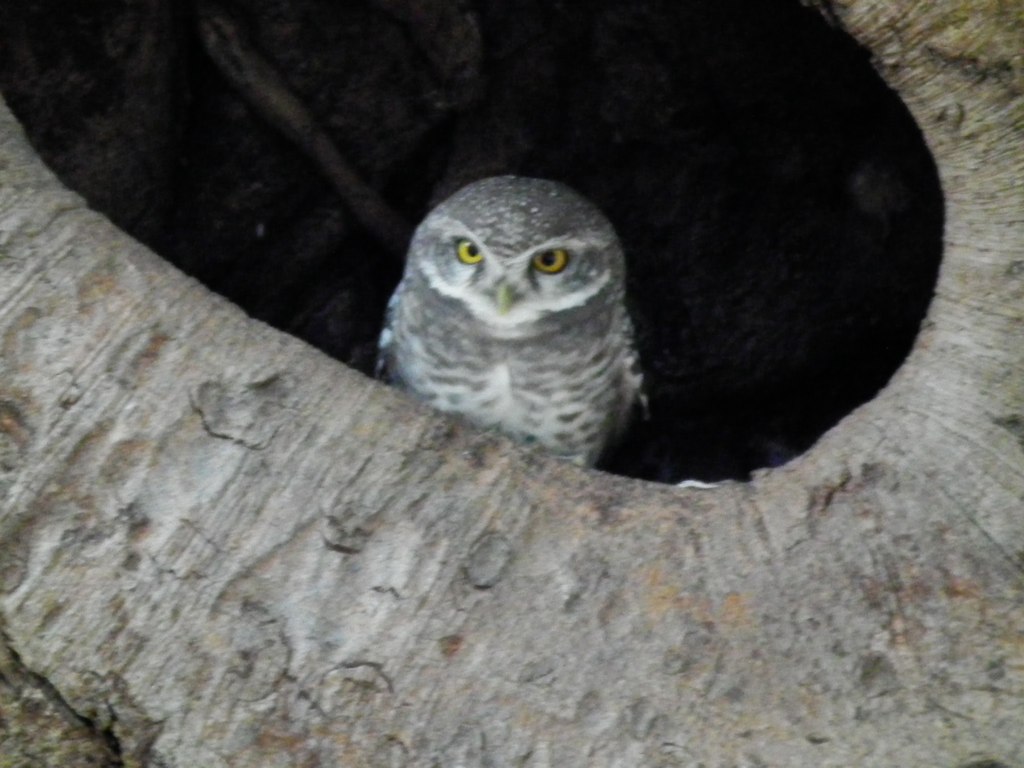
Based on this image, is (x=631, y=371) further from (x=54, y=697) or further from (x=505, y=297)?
(x=54, y=697)

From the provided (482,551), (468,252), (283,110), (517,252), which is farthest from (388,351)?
(482,551)

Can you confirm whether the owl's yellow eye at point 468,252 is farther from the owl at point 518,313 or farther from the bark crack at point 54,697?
the bark crack at point 54,697

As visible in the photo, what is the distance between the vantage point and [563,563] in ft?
6.61

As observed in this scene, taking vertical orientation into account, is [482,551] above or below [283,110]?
above

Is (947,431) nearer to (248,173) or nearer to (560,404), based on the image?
(560,404)

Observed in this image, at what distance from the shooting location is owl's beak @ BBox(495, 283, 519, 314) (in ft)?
9.09

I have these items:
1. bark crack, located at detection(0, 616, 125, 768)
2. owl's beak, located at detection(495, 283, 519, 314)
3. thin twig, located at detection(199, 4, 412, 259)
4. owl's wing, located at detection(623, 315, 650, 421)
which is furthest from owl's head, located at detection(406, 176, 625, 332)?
bark crack, located at detection(0, 616, 125, 768)

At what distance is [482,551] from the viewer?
201cm

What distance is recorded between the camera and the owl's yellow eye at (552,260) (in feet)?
9.21

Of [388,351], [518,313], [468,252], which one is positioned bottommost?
[388,351]

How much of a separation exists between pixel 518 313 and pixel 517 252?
0.15 meters

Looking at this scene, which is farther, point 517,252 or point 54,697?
point 517,252

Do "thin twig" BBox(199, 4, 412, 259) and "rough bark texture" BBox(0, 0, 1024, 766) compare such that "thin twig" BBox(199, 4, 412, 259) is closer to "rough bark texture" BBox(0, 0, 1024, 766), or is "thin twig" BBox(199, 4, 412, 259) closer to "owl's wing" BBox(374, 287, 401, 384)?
"owl's wing" BBox(374, 287, 401, 384)

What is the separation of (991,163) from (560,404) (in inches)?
44.8
